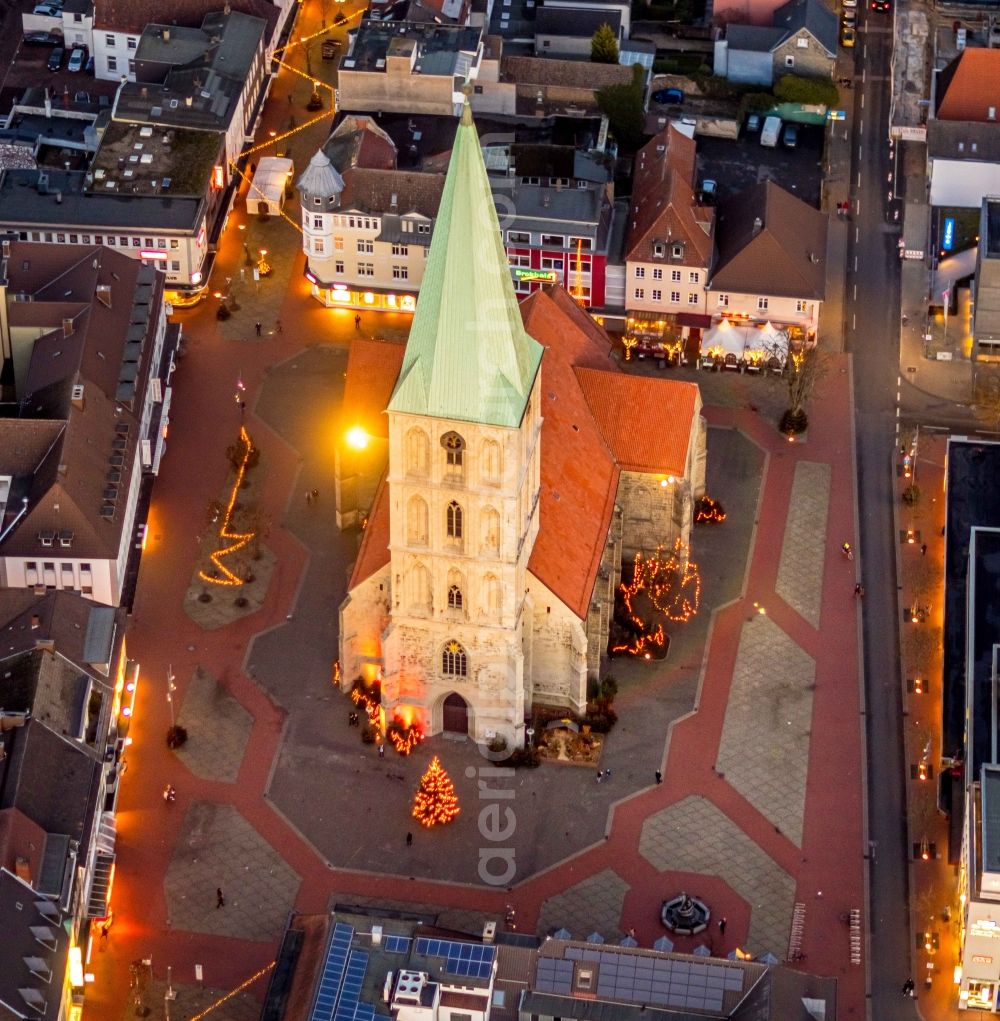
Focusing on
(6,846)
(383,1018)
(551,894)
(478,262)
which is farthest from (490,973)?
(478,262)

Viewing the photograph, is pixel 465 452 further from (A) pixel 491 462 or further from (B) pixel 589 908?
(B) pixel 589 908

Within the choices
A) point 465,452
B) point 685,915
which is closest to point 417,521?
point 465,452

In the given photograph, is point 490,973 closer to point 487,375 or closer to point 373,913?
point 373,913

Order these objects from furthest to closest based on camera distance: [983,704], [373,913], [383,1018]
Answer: [983,704], [373,913], [383,1018]

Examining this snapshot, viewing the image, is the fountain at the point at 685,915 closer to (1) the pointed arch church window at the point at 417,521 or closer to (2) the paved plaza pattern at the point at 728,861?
(2) the paved plaza pattern at the point at 728,861

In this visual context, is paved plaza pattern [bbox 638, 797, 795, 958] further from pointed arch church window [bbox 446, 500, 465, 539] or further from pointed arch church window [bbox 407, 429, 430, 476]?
pointed arch church window [bbox 407, 429, 430, 476]

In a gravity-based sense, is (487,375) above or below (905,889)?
above
